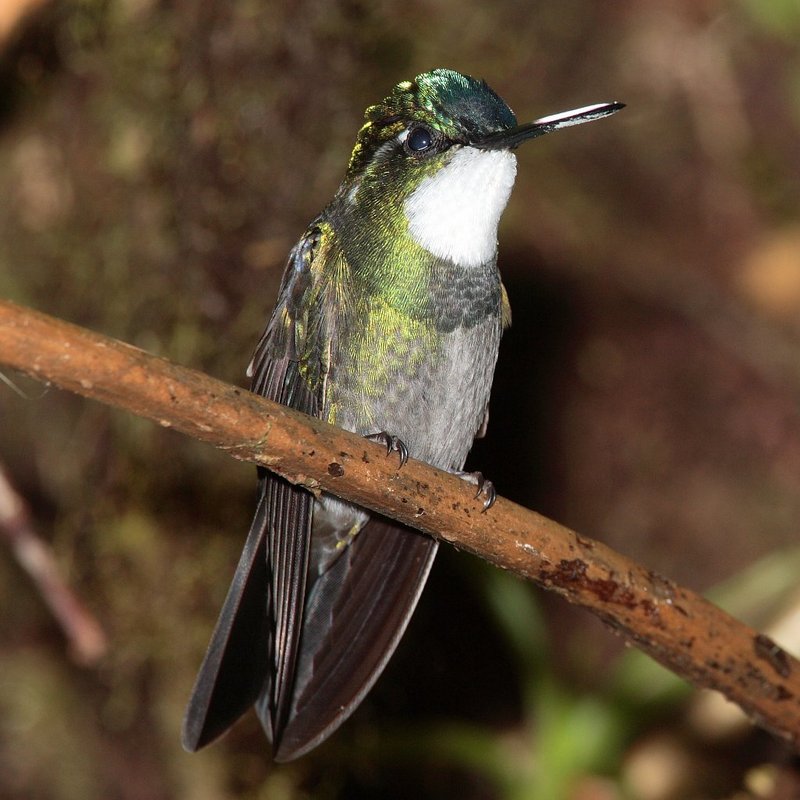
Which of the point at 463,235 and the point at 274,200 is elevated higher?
the point at 463,235

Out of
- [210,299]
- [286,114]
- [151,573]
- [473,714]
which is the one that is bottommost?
[473,714]

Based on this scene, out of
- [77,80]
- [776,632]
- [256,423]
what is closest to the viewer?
[256,423]

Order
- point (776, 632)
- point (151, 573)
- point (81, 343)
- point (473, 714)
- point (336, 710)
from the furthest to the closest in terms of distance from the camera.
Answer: point (473, 714), point (151, 573), point (776, 632), point (336, 710), point (81, 343)

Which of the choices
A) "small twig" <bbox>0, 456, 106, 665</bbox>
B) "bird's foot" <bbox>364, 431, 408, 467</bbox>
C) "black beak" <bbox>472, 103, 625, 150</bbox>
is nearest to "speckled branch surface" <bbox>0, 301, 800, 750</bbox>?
"bird's foot" <bbox>364, 431, 408, 467</bbox>

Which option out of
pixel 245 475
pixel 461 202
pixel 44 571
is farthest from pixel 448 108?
pixel 245 475

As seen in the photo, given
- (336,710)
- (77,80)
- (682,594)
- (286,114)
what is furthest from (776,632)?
(77,80)

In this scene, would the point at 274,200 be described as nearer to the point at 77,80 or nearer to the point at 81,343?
the point at 77,80

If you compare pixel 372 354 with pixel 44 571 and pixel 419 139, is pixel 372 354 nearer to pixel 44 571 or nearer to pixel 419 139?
pixel 419 139
